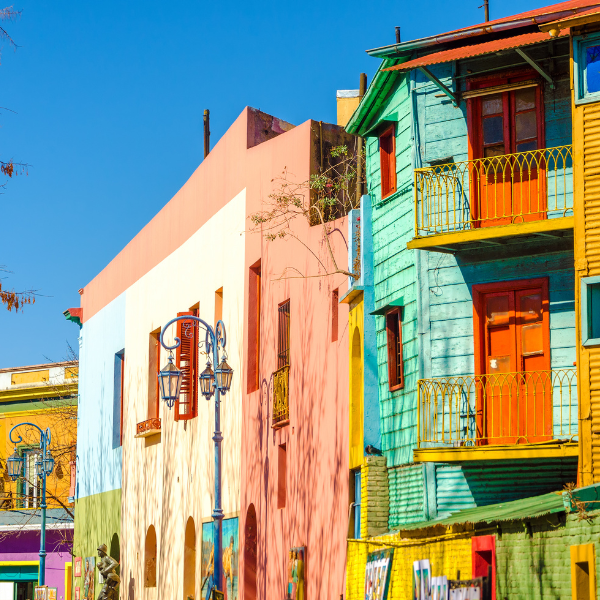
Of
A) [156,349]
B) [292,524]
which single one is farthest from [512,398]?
[156,349]

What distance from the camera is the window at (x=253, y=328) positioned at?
23.5 metres

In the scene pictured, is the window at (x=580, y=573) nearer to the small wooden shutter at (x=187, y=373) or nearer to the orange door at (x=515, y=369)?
the orange door at (x=515, y=369)

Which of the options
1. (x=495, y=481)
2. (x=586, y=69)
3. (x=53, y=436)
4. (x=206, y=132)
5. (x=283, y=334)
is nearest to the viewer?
(x=586, y=69)

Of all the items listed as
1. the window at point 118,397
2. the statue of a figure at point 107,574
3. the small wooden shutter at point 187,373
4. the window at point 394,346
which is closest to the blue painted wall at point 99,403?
the window at point 118,397

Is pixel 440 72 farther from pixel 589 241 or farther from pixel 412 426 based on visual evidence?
pixel 412 426

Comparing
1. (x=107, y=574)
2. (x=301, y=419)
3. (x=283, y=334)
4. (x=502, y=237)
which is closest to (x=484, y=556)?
(x=502, y=237)

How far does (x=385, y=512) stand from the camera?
58.6 feet

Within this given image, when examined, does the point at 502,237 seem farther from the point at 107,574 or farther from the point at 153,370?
the point at 107,574

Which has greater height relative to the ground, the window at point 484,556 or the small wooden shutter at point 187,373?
the small wooden shutter at point 187,373

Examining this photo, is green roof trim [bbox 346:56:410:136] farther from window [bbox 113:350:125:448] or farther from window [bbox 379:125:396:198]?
window [bbox 113:350:125:448]

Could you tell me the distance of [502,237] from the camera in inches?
621

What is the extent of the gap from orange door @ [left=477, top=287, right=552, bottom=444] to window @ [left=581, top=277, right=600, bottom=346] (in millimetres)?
1125

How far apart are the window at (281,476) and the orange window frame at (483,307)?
245 inches

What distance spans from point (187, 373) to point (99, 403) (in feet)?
26.0
